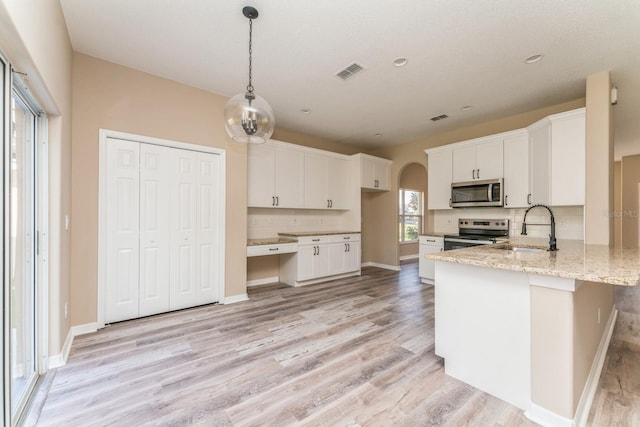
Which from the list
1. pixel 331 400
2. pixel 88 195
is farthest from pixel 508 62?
pixel 88 195

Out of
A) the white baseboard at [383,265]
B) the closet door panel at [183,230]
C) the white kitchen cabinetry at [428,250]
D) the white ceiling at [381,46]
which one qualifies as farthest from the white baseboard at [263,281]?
the white ceiling at [381,46]

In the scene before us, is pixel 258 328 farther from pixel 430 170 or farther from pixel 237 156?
pixel 430 170

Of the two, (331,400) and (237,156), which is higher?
(237,156)

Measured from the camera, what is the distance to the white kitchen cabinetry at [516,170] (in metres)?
3.97

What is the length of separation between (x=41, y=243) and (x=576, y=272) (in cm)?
353

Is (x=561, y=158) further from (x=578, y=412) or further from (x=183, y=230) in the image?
(x=183, y=230)

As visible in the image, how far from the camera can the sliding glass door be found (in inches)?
69.6

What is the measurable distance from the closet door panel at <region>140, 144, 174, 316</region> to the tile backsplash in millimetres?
4697

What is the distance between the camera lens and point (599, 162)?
296cm

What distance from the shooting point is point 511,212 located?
438 cm

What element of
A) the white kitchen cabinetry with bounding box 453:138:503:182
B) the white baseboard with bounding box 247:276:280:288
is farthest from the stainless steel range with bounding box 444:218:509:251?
the white baseboard with bounding box 247:276:280:288

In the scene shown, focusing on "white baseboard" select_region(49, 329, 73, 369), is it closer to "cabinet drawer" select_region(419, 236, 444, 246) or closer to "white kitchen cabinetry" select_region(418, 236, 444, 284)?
"white kitchen cabinetry" select_region(418, 236, 444, 284)

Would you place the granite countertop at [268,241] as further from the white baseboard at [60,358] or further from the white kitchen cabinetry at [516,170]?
the white kitchen cabinetry at [516,170]

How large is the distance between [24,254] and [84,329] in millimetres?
1273
